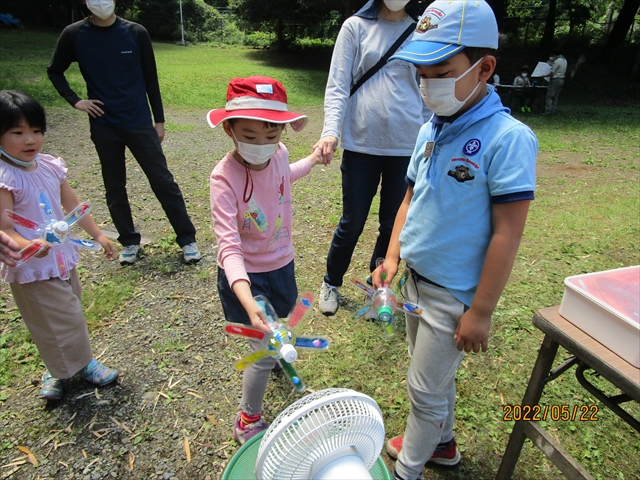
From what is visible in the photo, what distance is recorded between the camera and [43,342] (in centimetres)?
224

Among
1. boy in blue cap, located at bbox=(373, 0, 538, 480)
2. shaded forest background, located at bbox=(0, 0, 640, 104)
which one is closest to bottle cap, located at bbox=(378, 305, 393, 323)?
boy in blue cap, located at bbox=(373, 0, 538, 480)

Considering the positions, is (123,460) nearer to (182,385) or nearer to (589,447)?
(182,385)

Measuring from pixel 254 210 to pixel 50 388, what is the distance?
159cm

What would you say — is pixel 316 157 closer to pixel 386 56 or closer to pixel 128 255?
pixel 386 56

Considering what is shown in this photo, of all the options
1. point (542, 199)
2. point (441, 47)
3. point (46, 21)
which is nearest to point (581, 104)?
point (542, 199)

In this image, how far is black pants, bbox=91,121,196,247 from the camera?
11.5 feet

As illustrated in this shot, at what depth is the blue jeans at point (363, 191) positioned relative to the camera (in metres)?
2.80

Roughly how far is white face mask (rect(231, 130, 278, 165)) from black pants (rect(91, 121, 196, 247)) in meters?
2.12

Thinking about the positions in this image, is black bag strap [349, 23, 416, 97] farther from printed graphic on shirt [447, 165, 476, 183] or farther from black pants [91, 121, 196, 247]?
black pants [91, 121, 196, 247]

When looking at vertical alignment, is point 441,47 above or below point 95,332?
above

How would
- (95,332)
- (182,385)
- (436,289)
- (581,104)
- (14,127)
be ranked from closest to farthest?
(436,289) → (14,127) → (182,385) → (95,332) → (581,104)

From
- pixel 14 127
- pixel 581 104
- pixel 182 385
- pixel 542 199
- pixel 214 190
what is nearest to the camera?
pixel 214 190

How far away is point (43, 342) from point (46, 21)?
33953 mm
